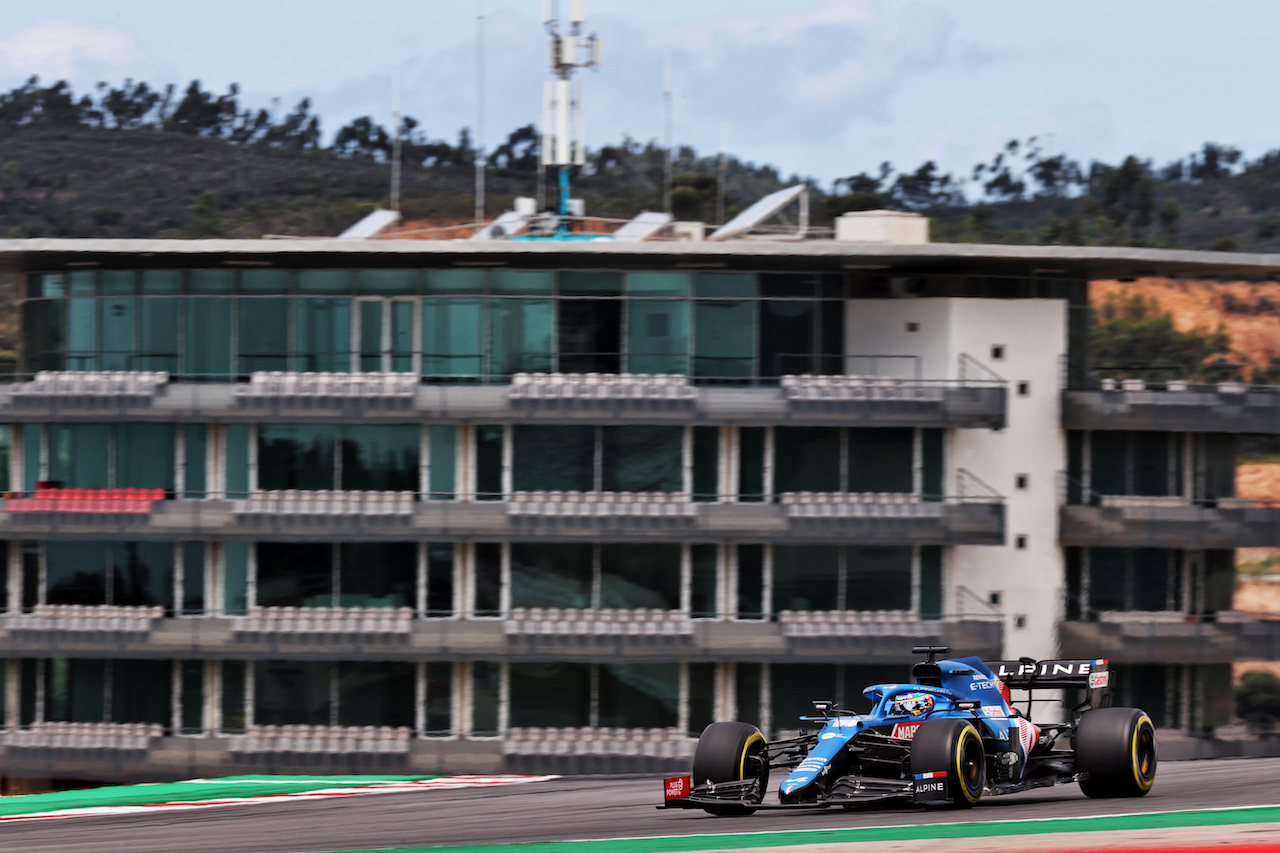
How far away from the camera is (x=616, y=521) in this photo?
43.2 metres

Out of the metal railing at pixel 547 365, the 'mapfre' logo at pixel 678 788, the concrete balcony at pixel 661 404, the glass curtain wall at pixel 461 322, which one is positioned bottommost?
the 'mapfre' logo at pixel 678 788

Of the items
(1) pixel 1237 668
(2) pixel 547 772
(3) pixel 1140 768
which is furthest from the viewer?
(1) pixel 1237 668

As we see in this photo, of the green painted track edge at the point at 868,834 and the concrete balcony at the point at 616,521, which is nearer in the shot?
the green painted track edge at the point at 868,834

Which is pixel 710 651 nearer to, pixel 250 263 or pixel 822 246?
pixel 822 246

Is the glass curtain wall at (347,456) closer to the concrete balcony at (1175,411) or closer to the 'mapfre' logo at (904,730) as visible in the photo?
the concrete balcony at (1175,411)

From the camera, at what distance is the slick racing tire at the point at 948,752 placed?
19.4 metres

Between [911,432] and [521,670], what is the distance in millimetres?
13474

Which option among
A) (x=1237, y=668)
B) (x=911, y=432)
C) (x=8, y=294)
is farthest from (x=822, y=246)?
(x=8, y=294)

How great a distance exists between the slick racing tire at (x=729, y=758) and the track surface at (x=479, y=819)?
523mm

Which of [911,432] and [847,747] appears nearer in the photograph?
[847,747]

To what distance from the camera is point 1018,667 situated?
23.1 metres

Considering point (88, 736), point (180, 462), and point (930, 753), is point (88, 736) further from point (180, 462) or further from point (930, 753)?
point (930, 753)

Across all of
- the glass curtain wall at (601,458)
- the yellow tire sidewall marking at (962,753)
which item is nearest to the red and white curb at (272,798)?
the yellow tire sidewall marking at (962,753)

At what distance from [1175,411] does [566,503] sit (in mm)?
18352
